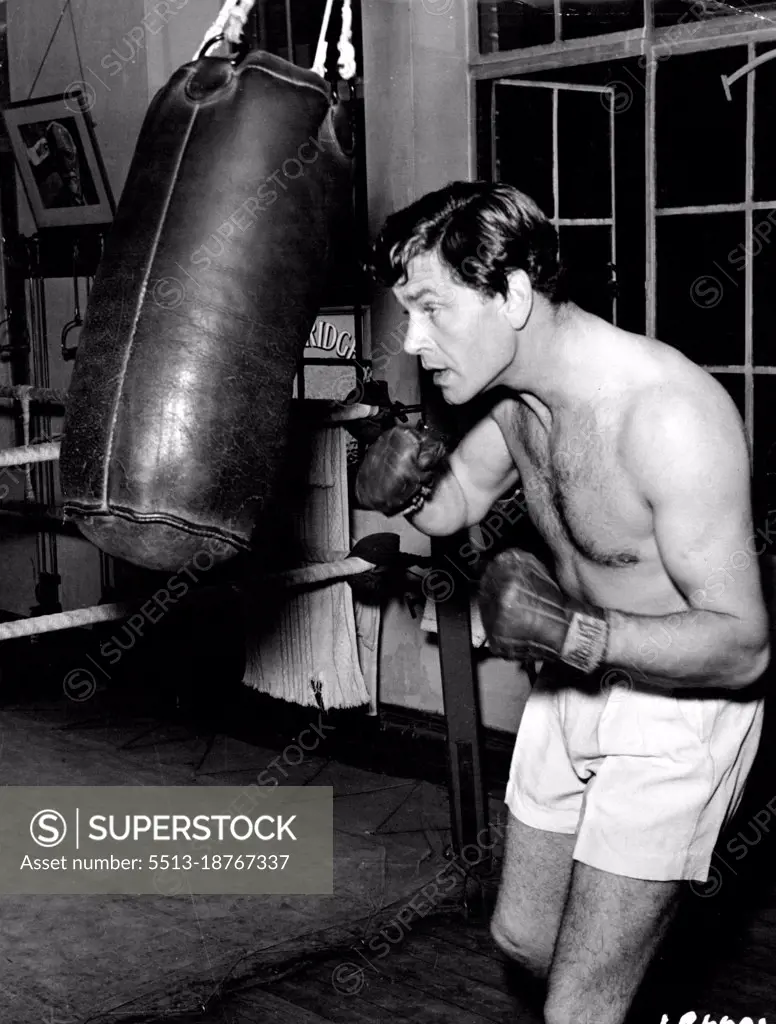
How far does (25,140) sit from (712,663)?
188 inches

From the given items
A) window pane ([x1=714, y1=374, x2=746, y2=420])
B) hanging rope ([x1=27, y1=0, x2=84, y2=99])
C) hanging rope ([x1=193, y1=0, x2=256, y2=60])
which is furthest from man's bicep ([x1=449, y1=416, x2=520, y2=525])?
hanging rope ([x1=27, y1=0, x2=84, y2=99])

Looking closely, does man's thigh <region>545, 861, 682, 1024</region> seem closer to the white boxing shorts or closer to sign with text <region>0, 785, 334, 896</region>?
the white boxing shorts

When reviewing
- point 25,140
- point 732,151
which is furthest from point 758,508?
point 25,140

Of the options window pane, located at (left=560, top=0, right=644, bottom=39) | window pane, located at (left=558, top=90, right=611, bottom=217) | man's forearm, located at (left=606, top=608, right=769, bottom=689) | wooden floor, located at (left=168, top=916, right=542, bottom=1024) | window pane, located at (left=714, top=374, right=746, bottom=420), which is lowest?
wooden floor, located at (left=168, top=916, right=542, bottom=1024)

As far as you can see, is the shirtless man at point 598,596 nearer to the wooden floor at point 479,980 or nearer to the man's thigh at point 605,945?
the man's thigh at point 605,945

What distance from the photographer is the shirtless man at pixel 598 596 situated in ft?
6.38

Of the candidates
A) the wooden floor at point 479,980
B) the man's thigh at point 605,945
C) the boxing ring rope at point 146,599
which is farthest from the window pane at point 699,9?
the man's thigh at point 605,945

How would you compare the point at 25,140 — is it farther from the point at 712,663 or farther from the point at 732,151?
the point at 712,663

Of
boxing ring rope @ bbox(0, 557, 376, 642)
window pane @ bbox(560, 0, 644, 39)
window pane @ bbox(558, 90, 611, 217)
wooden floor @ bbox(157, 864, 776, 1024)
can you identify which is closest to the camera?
wooden floor @ bbox(157, 864, 776, 1024)

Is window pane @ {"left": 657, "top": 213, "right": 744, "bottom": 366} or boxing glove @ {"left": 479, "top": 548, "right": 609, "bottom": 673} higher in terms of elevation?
window pane @ {"left": 657, "top": 213, "right": 744, "bottom": 366}

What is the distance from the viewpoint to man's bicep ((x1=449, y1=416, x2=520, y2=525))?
259 cm

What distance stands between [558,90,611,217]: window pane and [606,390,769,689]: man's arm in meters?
2.09

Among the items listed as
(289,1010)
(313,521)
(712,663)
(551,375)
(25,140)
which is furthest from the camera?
(25,140)

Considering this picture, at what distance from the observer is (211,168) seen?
2441 mm
